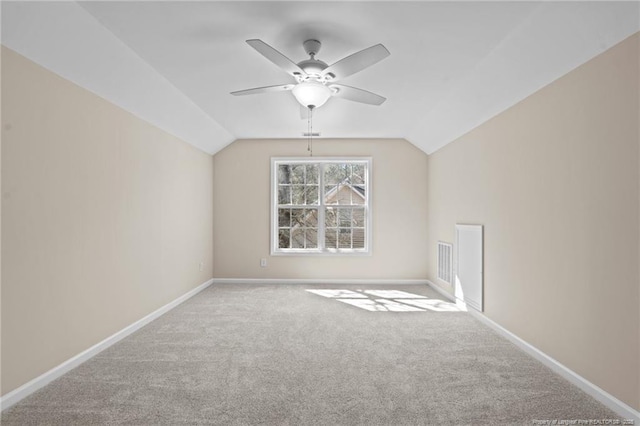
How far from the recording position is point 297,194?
6.00m

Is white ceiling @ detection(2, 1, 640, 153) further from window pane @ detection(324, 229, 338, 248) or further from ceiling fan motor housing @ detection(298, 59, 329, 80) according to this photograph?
window pane @ detection(324, 229, 338, 248)

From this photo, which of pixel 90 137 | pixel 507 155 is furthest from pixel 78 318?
pixel 507 155

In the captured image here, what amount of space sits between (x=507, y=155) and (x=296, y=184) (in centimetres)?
345

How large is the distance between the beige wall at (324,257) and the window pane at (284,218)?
26cm

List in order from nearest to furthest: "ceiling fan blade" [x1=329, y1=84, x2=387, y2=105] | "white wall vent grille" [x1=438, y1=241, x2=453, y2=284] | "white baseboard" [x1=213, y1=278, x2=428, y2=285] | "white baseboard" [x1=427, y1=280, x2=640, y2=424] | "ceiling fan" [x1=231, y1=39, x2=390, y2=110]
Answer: "white baseboard" [x1=427, y1=280, x2=640, y2=424], "ceiling fan" [x1=231, y1=39, x2=390, y2=110], "ceiling fan blade" [x1=329, y1=84, x2=387, y2=105], "white wall vent grille" [x1=438, y1=241, x2=453, y2=284], "white baseboard" [x1=213, y1=278, x2=428, y2=285]

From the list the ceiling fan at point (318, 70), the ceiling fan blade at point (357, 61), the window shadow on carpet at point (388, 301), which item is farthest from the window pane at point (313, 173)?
the ceiling fan blade at point (357, 61)

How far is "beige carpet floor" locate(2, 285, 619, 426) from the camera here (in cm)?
200

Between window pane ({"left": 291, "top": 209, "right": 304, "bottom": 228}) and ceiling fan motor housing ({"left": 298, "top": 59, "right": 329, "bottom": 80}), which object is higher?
ceiling fan motor housing ({"left": 298, "top": 59, "right": 329, "bottom": 80})

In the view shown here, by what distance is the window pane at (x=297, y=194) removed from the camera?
600 centimetres

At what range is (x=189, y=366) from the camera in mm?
2633

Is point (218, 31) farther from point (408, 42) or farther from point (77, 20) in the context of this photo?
point (408, 42)

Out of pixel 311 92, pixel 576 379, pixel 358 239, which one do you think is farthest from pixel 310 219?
pixel 576 379

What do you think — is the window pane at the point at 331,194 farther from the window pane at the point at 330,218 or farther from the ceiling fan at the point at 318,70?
the ceiling fan at the point at 318,70

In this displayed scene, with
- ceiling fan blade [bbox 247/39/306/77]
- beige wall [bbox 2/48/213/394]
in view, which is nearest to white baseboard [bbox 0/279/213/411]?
beige wall [bbox 2/48/213/394]
